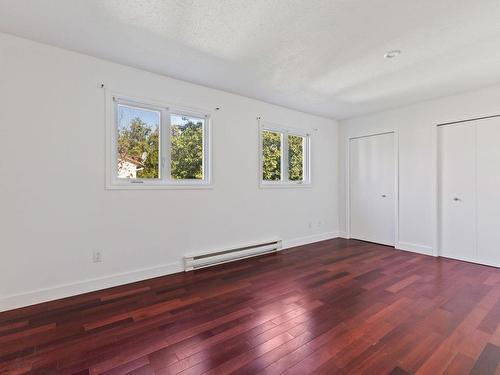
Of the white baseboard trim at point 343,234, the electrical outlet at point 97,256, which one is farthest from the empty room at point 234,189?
the white baseboard trim at point 343,234

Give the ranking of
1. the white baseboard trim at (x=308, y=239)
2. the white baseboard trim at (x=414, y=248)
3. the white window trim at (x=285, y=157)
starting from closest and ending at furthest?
the white baseboard trim at (x=414, y=248), the white window trim at (x=285, y=157), the white baseboard trim at (x=308, y=239)

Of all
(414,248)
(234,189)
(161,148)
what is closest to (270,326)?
(234,189)

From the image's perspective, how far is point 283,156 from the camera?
480cm

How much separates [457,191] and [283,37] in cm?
358

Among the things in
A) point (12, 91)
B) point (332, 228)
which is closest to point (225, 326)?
point (12, 91)

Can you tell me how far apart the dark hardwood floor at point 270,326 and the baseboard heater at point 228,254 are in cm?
19

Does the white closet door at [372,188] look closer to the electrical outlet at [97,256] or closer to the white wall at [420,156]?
the white wall at [420,156]

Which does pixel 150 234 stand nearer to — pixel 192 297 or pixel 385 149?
pixel 192 297

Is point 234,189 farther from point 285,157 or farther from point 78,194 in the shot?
point 78,194

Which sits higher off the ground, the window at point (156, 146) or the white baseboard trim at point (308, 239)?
the window at point (156, 146)

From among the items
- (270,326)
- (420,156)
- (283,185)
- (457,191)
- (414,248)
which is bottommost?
(270,326)

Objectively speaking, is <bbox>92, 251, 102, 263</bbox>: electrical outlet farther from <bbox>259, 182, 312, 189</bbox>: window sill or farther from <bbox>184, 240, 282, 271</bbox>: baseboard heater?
<bbox>259, 182, 312, 189</bbox>: window sill

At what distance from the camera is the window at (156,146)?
10.2 feet

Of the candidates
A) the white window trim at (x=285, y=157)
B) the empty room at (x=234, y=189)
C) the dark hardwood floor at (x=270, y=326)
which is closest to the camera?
the dark hardwood floor at (x=270, y=326)
